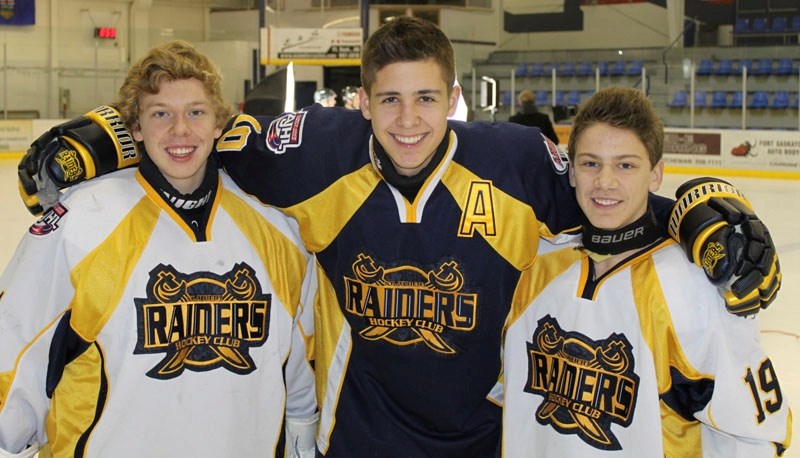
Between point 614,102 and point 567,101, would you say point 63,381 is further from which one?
point 567,101

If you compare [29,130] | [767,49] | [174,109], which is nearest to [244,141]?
[174,109]

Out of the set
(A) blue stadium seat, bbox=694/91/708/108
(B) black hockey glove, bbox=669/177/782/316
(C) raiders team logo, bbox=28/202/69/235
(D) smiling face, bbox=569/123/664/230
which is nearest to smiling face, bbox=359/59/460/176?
(D) smiling face, bbox=569/123/664/230

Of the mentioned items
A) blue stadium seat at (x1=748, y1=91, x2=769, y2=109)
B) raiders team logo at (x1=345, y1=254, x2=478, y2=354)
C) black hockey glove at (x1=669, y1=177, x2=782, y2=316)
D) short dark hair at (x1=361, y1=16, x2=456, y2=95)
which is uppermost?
blue stadium seat at (x1=748, y1=91, x2=769, y2=109)

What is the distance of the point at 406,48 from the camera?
2088mm

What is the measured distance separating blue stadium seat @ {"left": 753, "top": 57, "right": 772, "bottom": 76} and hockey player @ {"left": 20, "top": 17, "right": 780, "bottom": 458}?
14.5 m

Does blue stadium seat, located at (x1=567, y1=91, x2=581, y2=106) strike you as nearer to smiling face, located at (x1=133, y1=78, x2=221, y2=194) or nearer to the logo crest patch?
the logo crest patch

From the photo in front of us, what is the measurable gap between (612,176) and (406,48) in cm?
54

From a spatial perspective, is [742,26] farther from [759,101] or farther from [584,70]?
[584,70]

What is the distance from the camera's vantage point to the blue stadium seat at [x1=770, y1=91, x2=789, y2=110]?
47.5ft

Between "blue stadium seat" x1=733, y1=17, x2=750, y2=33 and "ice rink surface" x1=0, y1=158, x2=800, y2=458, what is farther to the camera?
"blue stadium seat" x1=733, y1=17, x2=750, y2=33

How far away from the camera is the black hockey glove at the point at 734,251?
1.77m

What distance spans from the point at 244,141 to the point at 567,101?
1557cm

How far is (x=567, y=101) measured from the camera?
17250 mm

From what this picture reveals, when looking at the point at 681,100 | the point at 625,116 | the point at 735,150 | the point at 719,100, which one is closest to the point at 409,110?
the point at 625,116
